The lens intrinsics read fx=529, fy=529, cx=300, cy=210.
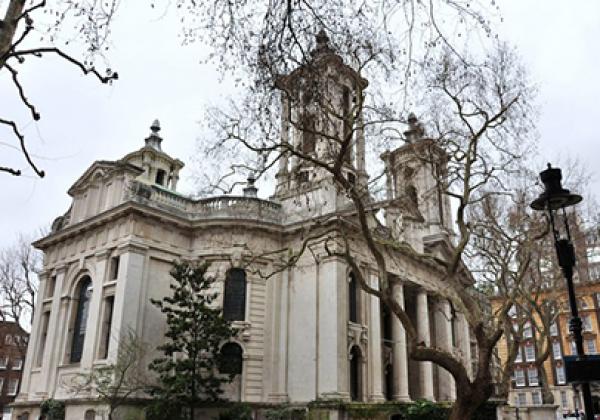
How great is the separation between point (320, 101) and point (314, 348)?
16013mm

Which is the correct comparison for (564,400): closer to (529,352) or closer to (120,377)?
(529,352)

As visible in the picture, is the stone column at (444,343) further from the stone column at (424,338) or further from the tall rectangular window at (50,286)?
the tall rectangular window at (50,286)

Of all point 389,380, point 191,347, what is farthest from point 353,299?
point 191,347

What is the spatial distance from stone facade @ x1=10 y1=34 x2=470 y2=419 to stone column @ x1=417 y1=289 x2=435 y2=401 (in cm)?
21

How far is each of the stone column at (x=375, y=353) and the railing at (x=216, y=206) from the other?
20.0 feet

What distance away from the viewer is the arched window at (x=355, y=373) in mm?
23953

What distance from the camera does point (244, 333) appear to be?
23719 millimetres

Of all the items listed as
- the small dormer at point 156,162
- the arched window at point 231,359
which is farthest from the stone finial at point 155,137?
the arched window at point 231,359

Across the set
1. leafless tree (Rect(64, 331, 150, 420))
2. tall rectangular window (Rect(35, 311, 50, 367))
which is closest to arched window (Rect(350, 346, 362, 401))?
leafless tree (Rect(64, 331, 150, 420))

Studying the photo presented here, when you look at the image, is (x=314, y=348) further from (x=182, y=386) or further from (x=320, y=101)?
(x=320, y=101)

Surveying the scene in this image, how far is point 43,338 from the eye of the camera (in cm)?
2667

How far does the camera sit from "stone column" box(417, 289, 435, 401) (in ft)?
93.0

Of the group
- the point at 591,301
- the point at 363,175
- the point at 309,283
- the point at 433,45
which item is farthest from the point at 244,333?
the point at 591,301

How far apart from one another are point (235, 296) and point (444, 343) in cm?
1447
